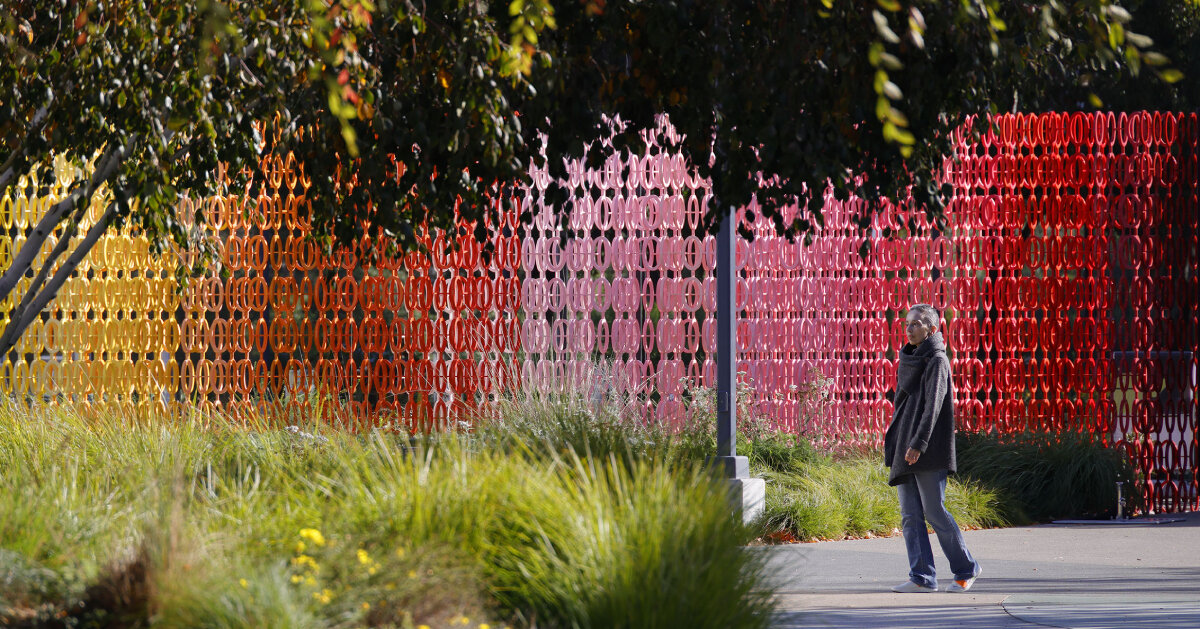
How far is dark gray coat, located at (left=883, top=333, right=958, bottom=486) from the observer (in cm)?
757

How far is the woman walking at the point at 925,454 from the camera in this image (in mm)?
7590

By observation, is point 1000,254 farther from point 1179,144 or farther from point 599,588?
point 599,588

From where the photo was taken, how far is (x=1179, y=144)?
38.8 feet

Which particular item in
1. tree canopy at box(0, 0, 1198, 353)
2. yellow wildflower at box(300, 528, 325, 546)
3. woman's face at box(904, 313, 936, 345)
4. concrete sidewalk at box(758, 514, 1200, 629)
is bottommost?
concrete sidewalk at box(758, 514, 1200, 629)

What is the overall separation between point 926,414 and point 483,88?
11.1 ft

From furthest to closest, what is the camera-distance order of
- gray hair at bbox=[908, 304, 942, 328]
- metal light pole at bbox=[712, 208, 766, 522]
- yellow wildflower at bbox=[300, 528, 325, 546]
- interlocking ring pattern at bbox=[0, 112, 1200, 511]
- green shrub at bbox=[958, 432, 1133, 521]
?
interlocking ring pattern at bbox=[0, 112, 1200, 511], green shrub at bbox=[958, 432, 1133, 521], metal light pole at bbox=[712, 208, 766, 522], gray hair at bbox=[908, 304, 942, 328], yellow wildflower at bbox=[300, 528, 325, 546]

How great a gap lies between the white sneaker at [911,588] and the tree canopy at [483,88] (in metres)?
2.37

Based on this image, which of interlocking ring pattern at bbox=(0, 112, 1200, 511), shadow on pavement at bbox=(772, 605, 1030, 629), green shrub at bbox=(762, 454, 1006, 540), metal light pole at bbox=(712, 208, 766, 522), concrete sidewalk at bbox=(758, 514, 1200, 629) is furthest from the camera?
interlocking ring pattern at bbox=(0, 112, 1200, 511)

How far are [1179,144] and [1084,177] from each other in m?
0.88

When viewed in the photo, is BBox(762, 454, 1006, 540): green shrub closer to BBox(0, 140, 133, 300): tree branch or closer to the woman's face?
the woman's face

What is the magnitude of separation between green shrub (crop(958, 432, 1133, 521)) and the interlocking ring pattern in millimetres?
564

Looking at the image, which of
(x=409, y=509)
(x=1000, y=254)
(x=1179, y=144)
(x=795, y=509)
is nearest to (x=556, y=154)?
(x=409, y=509)

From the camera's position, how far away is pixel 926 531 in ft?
25.1

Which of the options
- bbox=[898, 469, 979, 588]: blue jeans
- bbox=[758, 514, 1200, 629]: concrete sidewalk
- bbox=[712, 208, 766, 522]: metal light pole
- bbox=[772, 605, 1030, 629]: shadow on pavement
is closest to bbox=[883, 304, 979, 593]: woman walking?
bbox=[898, 469, 979, 588]: blue jeans
